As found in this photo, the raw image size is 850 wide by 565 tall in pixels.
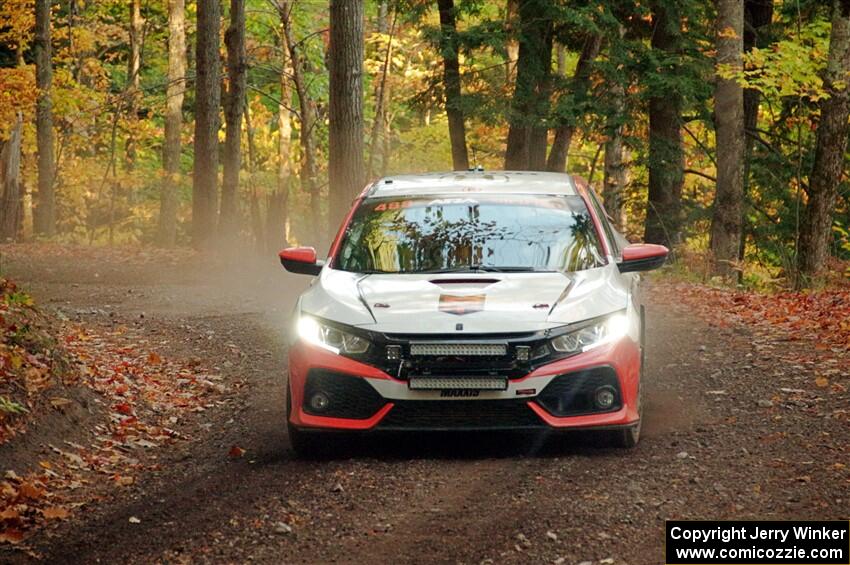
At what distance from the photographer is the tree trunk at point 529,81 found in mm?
25812

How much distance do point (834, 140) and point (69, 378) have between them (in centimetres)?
1296

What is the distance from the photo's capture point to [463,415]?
24.3 feet

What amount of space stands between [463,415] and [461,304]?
67 cm

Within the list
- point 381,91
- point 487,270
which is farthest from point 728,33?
point 381,91

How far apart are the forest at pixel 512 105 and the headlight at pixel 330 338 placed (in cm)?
1018

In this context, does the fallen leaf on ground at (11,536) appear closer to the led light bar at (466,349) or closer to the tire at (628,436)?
the led light bar at (466,349)

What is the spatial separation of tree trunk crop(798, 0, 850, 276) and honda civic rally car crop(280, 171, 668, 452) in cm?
1107

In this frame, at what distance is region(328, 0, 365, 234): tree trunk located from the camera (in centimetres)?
1789

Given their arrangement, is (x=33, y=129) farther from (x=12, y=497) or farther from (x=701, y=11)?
(x=12, y=497)

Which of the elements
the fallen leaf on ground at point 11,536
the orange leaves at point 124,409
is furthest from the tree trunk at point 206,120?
the fallen leaf on ground at point 11,536

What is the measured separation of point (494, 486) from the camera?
696 cm

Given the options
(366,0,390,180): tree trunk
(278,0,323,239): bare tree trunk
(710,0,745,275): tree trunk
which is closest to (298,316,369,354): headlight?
(710,0,745,275): tree trunk

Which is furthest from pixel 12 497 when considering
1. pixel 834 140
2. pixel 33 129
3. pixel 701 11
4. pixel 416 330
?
pixel 33 129

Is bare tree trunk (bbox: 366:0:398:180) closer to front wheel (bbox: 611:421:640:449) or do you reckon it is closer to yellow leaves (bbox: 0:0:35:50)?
yellow leaves (bbox: 0:0:35:50)
